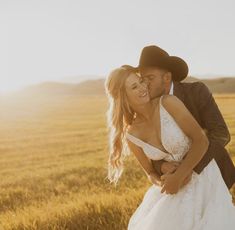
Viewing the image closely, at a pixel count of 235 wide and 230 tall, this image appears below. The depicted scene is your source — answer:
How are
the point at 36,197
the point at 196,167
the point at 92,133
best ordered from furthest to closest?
the point at 92,133 → the point at 36,197 → the point at 196,167

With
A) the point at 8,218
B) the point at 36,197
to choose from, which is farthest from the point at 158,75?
the point at 36,197

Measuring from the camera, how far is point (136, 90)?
4.35 metres

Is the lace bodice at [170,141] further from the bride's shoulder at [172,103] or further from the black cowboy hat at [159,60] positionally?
the black cowboy hat at [159,60]

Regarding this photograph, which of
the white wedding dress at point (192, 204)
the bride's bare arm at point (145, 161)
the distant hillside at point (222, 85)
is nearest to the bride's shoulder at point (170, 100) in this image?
the white wedding dress at point (192, 204)

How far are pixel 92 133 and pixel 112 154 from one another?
884 inches

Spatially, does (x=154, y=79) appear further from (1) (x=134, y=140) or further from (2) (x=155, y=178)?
(2) (x=155, y=178)

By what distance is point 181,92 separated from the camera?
458 centimetres

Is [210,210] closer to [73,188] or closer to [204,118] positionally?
[204,118]

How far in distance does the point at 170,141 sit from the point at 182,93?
20.6 inches

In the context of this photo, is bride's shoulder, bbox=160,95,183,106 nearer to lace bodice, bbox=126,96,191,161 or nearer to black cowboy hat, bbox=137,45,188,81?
lace bodice, bbox=126,96,191,161

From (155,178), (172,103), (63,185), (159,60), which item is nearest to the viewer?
(172,103)

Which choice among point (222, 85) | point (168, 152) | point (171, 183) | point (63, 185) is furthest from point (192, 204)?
point (222, 85)

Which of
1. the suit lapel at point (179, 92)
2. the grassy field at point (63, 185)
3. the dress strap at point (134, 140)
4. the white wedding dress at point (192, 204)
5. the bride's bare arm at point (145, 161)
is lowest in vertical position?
the grassy field at point (63, 185)

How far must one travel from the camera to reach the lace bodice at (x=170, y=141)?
4.22m
